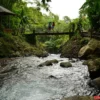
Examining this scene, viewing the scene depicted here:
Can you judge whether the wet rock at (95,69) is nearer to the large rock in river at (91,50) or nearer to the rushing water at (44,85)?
the rushing water at (44,85)

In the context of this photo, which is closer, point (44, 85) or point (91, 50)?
point (44, 85)

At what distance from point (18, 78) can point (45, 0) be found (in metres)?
6.06

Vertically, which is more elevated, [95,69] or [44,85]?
[95,69]

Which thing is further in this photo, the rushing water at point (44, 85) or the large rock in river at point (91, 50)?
the large rock in river at point (91, 50)

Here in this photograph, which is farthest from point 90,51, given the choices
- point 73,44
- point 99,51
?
point 73,44

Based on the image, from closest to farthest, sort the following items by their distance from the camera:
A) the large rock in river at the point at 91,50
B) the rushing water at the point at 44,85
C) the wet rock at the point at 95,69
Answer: the rushing water at the point at 44,85 < the wet rock at the point at 95,69 < the large rock in river at the point at 91,50

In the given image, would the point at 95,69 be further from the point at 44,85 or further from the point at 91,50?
the point at 91,50

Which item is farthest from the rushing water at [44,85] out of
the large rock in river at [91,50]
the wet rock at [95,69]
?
the large rock in river at [91,50]

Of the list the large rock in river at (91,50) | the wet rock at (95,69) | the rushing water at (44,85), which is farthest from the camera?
the large rock in river at (91,50)

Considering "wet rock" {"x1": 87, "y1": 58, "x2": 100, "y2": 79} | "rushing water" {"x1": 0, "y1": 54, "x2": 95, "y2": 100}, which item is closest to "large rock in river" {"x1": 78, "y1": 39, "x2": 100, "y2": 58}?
"rushing water" {"x1": 0, "y1": 54, "x2": 95, "y2": 100}

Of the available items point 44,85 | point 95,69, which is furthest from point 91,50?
point 44,85

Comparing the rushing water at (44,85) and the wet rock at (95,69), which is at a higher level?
the wet rock at (95,69)

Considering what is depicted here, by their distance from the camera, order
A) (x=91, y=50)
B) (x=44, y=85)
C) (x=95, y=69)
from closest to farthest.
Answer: (x=44, y=85)
(x=95, y=69)
(x=91, y=50)

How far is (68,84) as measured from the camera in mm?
10016
